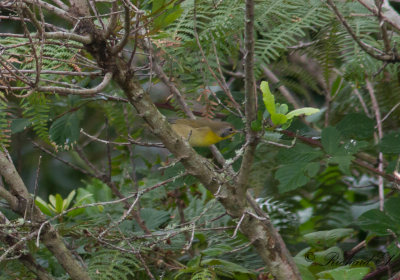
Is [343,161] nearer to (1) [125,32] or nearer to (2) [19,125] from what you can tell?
(1) [125,32]

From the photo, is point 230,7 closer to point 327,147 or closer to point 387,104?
point 327,147

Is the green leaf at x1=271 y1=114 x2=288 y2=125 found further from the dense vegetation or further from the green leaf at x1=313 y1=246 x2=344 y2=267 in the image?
the green leaf at x1=313 y1=246 x2=344 y2=267

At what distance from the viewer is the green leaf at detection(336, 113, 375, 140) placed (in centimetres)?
140

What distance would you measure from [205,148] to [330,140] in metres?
0.46

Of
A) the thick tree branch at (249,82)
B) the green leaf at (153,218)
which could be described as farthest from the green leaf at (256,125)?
the green leaf at (153,218)

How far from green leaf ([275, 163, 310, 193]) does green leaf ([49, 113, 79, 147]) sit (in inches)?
25.7

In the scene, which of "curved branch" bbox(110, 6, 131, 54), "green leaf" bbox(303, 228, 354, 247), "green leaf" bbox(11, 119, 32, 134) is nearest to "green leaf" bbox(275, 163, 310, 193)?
"green leaf" bbox(303, 228, 354, 247)

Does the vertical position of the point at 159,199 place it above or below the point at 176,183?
below

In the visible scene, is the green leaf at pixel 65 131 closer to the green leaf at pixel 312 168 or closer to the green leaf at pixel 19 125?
the green leaf at pixel 19 125

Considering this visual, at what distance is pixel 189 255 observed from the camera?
1.62m

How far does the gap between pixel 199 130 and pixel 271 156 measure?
14.9 inches

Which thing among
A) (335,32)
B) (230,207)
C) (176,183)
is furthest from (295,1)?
(230,207)

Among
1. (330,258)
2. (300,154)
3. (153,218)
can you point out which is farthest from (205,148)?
(330,258)

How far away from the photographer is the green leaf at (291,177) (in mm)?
1272
